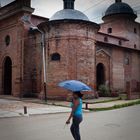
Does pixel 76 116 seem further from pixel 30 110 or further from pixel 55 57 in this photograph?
pixel 55 57

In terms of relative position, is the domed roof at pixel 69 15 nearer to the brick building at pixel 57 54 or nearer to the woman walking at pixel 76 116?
the brick building at pixel 57 54

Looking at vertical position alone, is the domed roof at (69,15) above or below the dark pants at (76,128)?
above

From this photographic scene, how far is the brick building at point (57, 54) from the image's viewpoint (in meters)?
27.3

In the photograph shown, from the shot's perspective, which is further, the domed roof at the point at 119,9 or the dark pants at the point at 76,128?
the domed roof at the point at 119,9

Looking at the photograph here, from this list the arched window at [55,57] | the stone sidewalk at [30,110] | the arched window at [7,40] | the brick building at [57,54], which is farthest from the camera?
the arched window at [7,40]

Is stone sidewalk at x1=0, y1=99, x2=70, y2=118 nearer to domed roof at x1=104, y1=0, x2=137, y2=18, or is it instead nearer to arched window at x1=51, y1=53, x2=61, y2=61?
arched window at x1=51, y1=53, x2=61, y2=61

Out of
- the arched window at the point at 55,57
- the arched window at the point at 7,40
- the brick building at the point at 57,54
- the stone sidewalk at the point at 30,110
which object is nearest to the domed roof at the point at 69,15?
the brick building at the point at 57,54

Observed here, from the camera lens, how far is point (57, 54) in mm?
27625

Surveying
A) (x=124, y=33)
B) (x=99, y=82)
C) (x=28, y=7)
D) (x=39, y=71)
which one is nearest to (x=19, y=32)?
(x=28, y=7)

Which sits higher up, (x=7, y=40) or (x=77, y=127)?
(x=7, y=40)

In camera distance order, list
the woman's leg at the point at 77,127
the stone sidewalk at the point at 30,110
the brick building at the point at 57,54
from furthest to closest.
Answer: the brick building at the point at 57,54, the stone sidewalk at the point at 30,110, the woman's leg at the point at 77,127

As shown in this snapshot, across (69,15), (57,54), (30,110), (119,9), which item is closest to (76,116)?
(30,110)

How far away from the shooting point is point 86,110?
752 inches

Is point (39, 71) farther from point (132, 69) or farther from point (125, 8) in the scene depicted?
point (125, 8)
